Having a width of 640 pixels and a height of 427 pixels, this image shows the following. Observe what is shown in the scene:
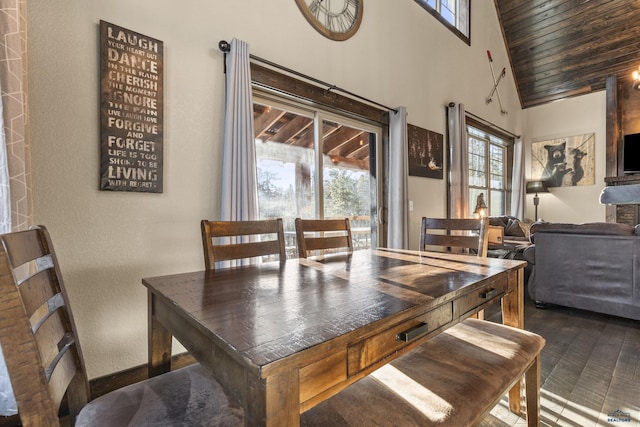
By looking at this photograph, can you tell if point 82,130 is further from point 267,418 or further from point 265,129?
point 267,418

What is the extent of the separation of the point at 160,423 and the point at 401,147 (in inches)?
124

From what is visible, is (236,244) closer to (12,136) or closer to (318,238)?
(318,238)

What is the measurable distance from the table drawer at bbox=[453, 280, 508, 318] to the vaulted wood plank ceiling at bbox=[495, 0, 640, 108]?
230 inches

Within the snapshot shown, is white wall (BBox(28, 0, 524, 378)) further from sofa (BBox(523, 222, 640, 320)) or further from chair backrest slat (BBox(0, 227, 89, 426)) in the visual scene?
sofa (BBox(523, 222, 640, 320))

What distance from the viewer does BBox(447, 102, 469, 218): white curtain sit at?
417cm

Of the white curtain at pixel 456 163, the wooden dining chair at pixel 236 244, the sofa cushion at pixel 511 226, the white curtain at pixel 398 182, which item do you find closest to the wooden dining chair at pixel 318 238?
the wooden dining chair at pixel 236 244

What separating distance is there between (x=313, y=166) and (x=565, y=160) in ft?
18.1

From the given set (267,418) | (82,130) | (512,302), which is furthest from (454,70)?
(267,418)

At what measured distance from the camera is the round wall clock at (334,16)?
8.83ft

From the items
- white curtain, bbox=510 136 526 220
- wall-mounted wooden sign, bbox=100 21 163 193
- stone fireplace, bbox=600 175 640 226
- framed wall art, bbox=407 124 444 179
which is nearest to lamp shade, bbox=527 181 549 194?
white curtain, bbox=510 136 526 220

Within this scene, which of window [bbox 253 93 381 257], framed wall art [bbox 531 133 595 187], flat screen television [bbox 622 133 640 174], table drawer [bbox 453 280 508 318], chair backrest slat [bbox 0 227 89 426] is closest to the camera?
chair backrest slat [bbox 0 227 89 426]

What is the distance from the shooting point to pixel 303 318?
744mm

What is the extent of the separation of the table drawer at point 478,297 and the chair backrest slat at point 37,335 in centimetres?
105

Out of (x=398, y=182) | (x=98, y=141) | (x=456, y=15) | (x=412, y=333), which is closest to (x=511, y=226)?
(x=398, y=182)
